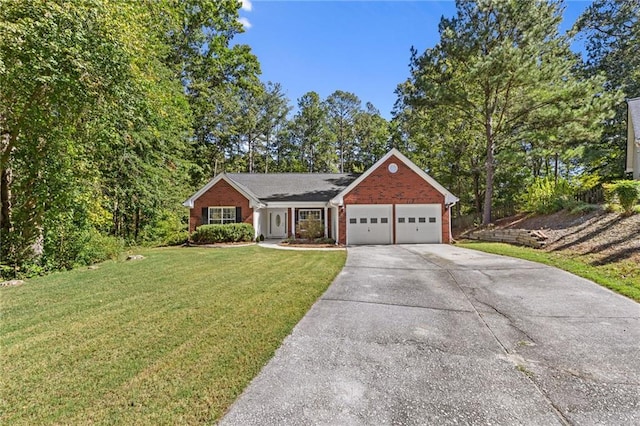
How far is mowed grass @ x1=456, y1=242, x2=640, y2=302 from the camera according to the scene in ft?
21.6

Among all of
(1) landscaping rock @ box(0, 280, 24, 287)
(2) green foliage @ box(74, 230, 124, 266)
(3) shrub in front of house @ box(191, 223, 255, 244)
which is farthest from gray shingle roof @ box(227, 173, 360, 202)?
(1) landscaping rock @ box(0, 280, 24, 287)

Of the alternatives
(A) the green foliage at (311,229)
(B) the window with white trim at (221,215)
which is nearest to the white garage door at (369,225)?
(A) the green foliage at (311,229)

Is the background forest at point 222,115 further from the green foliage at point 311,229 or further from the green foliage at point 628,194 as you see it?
the green foliage at point 311,229

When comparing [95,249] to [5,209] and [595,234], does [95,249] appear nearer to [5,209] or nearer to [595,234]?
[5,209]

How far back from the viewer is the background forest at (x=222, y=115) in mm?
8102

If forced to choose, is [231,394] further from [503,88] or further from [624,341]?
[503,88]

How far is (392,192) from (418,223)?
2228 millimetres

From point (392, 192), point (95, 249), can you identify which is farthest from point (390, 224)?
point (95, 249)

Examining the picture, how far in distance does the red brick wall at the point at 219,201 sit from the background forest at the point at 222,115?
4.67 feet

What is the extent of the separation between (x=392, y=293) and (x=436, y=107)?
17.8m

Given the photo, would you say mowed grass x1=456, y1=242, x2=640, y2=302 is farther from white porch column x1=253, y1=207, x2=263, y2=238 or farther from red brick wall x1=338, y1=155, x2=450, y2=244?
white porch column x1=253, y1=207, x2=263, y2=238

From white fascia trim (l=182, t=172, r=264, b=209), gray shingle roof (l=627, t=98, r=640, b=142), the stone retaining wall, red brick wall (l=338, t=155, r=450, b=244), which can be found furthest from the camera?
white fascia trim (l=182, t=172, r=264, b=209)

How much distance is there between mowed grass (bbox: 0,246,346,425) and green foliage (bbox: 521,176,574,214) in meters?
14.3

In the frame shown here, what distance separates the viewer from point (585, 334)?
4.43 meters
